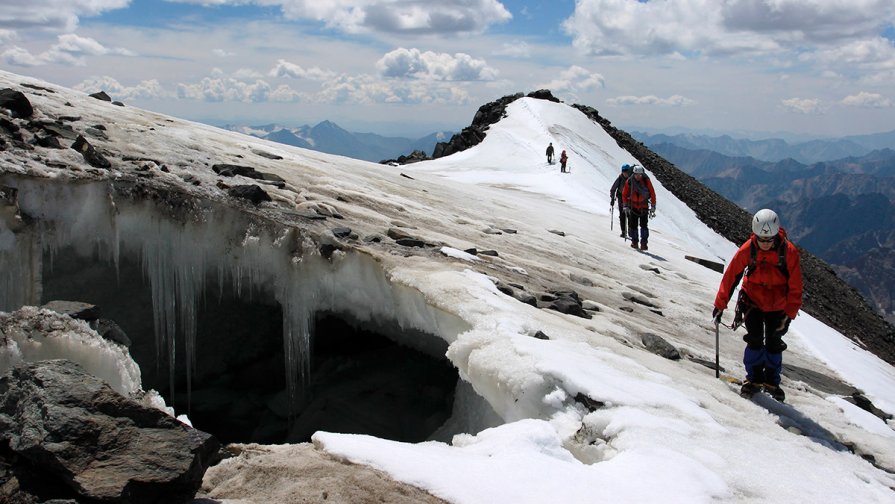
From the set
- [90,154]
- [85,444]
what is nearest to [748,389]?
[85,444]

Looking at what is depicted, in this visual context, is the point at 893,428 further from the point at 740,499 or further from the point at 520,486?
the point at 520,486

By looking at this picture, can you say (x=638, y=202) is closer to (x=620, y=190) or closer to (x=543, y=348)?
(x=620, y=190)

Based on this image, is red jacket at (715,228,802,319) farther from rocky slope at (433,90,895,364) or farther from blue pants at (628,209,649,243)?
blue pants at (628,209,649,243)

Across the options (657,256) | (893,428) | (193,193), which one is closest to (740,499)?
(893,428)

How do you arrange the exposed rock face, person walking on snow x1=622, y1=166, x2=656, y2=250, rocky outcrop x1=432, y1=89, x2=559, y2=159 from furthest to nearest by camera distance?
rocky outcrop x1=432, y1=89, x2=559, y2=159
person walking on snow x1=622, y1=166, x2=656, y2=250
the exposed rock face

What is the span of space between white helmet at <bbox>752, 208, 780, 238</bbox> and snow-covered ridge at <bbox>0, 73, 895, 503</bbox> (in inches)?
82.7

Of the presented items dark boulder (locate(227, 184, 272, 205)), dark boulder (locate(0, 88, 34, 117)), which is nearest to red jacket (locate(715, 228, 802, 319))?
dark boulder (locate(227, 184, 272, 205))

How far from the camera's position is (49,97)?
559 inches

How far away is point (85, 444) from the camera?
419 cm

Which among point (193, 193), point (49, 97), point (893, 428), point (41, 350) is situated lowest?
point (893, 428)

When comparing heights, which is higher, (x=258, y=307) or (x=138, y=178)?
(x=138, y=178)

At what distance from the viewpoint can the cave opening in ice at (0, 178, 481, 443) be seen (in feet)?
31.5

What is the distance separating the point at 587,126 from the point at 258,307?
161 ft

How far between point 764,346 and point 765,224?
5.65 ft
